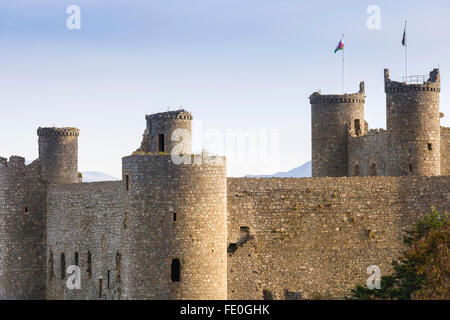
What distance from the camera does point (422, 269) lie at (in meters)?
45.2

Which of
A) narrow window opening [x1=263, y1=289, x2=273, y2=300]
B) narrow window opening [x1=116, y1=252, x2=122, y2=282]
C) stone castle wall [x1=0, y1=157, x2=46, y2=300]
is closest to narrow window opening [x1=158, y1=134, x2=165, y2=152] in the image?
narrow window opening [x1=116, y1=252, x2=122, y2=282]

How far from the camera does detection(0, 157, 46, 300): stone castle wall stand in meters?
57.9

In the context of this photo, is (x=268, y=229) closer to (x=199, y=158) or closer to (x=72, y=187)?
(x=199, y=158)

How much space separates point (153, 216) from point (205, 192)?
7.81 ft

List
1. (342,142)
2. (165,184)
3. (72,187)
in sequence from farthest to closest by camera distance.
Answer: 1. (342,142)
2. (72,187)
3. (165,184)

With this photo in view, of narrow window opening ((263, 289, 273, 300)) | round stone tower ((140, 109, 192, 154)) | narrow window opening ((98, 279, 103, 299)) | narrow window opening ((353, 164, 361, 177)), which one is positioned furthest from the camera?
narrow window opening ((353, 164, 361, 177))

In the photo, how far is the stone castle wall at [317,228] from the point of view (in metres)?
48.2

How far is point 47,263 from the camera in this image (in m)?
58.3

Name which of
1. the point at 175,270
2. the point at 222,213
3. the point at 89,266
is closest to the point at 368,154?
the point at 222,213

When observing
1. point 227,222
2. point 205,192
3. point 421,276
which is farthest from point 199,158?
point 421,276

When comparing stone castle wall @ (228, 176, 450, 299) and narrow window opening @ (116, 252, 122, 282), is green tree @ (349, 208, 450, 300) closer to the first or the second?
stone castle wall @ (228, 176, 450, 299)

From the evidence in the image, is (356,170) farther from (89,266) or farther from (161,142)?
(89,266)

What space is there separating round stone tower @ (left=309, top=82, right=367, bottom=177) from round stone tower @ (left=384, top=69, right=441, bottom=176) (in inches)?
235

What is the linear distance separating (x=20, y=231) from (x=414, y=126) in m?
21.8
